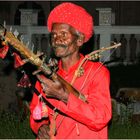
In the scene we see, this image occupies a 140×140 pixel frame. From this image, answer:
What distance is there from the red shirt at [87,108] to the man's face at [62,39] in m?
0.16

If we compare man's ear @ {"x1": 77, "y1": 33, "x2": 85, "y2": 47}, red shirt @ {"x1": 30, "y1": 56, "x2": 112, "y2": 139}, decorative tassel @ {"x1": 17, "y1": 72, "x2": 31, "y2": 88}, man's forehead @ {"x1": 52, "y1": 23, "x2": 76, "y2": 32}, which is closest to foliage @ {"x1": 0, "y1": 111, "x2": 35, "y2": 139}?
red shirt @ {"x1": 30, "y1": 56, "x2": 112, "y2": 139}

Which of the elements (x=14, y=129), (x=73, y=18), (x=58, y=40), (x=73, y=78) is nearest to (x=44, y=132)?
(x=73, y=78)

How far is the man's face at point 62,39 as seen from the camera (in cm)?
274

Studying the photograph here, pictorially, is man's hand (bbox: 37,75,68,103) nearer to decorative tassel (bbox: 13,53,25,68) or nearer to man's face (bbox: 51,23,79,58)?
decorative tassel (bbox: 13,53,25,68)

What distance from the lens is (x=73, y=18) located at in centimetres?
277

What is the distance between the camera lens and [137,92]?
31.3 feet

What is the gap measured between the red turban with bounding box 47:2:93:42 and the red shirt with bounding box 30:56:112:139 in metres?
0.22

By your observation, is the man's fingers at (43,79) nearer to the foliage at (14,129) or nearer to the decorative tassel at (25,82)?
→ the decorative tassel at (25,82)

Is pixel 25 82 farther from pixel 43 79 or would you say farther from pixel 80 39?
pixel 80 39

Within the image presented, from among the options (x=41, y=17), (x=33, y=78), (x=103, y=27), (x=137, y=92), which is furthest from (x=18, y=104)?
(x=41, y=17)

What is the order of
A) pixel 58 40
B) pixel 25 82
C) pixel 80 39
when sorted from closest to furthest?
pixel 25 82 → pixel 58 40 → pixel 80 39

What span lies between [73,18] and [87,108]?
2.00 ft

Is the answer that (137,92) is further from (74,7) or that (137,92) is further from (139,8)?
(139,8)

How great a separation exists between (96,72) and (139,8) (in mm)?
16224
